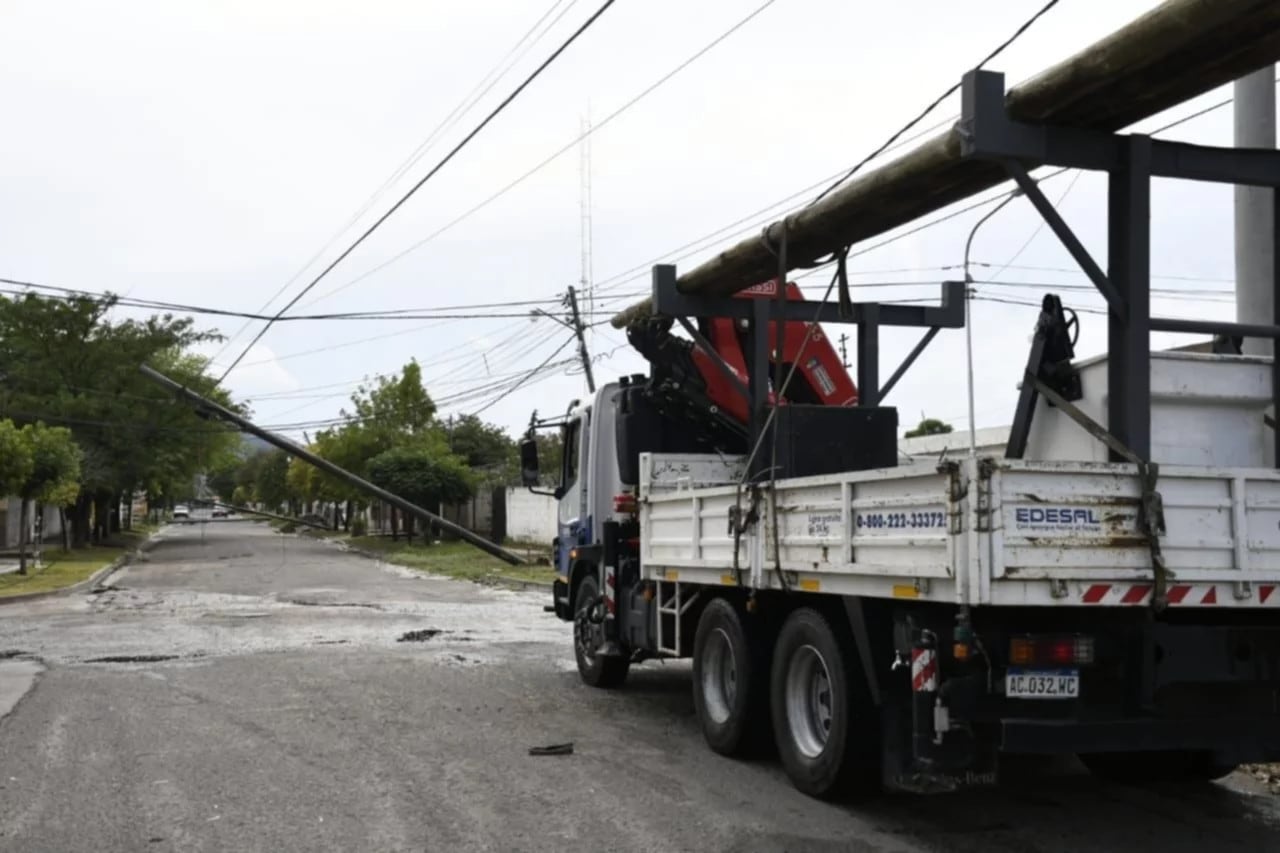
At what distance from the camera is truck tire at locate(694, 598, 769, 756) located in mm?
7855

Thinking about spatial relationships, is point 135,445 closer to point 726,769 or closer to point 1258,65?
point 726,769

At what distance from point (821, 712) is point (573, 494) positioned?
569 centimetres

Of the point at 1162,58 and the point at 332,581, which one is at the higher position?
the point at 1162,58

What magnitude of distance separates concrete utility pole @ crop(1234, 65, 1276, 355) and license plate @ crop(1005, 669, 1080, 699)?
4368 millimetres

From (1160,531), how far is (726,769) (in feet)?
11.2

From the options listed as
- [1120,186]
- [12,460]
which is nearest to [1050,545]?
[1120,186]

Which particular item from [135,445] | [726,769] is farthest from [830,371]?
[135,445]

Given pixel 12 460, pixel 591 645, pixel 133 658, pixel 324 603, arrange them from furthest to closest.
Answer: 1. pixel 12 460
2. pixel 324 603
3. pixel 133 658
4. pixel 591 645

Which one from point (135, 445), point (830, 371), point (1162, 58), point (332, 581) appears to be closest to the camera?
point (1162, 58)

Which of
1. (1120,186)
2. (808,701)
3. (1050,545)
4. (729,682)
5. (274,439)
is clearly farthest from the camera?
(274,439)

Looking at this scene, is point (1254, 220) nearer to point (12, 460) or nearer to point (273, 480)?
point (12, 460)

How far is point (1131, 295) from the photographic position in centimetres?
623

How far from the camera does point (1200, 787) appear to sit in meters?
7.41

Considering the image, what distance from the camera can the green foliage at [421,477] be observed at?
44562mm
